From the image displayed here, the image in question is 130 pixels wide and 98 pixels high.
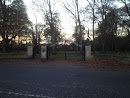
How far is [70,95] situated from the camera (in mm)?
4047

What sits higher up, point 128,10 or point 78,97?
point 128,10

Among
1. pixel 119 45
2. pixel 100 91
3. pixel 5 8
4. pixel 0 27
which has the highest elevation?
pixel 5 8

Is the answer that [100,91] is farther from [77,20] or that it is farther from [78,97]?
[77,20]

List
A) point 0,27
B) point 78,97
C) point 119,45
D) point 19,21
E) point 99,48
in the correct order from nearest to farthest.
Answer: point 78,97 → point 0,27 → point 19,21 → point 119,45 → point 99,48

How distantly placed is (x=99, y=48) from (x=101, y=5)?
17.7m

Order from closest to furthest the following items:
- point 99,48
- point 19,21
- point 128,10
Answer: point 128,10, point 19,21, point 99,48

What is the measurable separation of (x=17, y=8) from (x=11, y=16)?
9.90ft

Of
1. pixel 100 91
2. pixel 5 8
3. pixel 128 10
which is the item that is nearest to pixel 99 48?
pixel 128 10

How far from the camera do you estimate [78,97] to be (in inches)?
152

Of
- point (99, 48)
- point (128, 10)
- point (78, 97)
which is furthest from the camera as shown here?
point (99, 48)

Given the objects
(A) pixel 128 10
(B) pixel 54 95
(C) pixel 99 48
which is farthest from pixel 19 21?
(C) pixel 99 48

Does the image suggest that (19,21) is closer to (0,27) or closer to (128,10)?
(0,27)

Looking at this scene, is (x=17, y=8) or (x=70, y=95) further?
(x=17, y=8)

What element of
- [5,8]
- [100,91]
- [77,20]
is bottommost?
[100,91]
